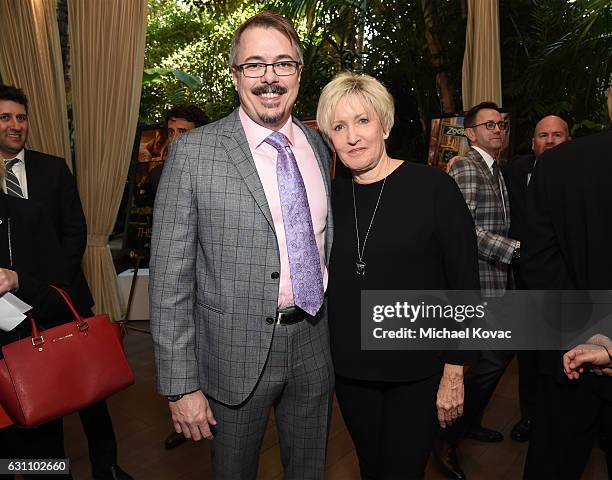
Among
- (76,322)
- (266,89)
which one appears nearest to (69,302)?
(76,322)

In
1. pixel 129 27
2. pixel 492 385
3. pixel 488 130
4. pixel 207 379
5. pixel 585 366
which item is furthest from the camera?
pixel 129 27

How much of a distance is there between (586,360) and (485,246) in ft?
3.79

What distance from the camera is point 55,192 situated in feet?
8.38

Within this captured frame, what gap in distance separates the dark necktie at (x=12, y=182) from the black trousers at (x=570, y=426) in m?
2.33

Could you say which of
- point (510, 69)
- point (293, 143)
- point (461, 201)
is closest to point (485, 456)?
point (461, 201)

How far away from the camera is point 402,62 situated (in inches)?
206

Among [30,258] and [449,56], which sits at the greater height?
[449,56]

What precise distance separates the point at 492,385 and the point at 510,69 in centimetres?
351

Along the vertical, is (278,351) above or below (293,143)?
below

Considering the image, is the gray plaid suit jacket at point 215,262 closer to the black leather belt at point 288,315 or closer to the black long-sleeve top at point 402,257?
the black leather belt at point 288,315

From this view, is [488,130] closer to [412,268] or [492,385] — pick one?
[492,385]

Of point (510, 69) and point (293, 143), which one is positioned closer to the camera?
point (293, 143)

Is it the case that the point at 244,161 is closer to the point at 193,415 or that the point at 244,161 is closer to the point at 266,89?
the point at 266,89

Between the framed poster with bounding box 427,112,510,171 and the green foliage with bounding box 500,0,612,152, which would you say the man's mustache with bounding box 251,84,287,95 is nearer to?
the green foliage with bounding box 500,0,612,152
